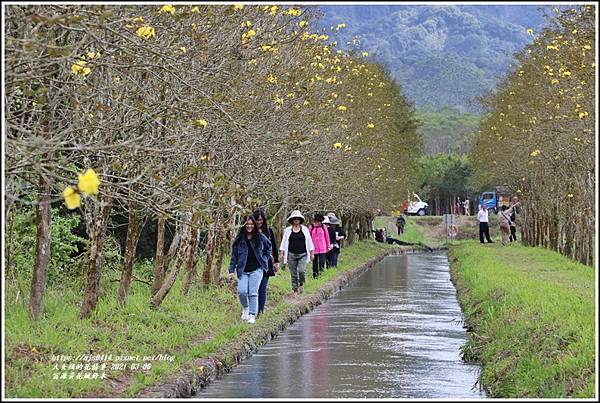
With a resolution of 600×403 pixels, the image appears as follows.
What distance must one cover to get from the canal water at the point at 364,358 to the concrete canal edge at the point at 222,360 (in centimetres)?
11

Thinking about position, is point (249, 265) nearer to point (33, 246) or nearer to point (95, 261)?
point (95, 261)

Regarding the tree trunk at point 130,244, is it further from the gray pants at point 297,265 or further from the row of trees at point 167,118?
the gray pants at point 297,265

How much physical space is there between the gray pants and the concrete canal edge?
1.38 feet

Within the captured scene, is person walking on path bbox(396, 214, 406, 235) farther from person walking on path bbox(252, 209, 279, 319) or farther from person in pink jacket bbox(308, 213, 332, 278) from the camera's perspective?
person walking on path bbox(252, 209, 279, 319)

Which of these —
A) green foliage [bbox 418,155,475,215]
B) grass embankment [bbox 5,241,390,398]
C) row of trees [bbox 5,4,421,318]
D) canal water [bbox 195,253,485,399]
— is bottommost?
canal water [bbox 195,253,485,399]

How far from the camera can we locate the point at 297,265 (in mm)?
20875

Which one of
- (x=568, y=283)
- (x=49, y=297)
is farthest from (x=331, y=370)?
(x=568, y=283)

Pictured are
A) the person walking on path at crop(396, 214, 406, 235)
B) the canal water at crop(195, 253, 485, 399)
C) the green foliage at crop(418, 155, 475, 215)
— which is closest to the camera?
the canal water at crop(195, 253, 485, 399)

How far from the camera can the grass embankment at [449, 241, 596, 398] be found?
10305mm

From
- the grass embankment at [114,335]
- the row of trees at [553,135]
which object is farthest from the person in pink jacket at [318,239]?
the grass embankment at [114,335]

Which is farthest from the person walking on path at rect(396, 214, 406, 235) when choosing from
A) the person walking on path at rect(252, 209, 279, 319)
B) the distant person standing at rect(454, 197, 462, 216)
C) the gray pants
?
the person walking on path at rect(252, 209, 279, 319)

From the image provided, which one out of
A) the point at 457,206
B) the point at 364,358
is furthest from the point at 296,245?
the point at 457,206

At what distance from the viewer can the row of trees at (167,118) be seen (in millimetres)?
8320

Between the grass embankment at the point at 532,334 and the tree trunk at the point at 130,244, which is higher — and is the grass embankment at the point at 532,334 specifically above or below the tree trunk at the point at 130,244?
below
